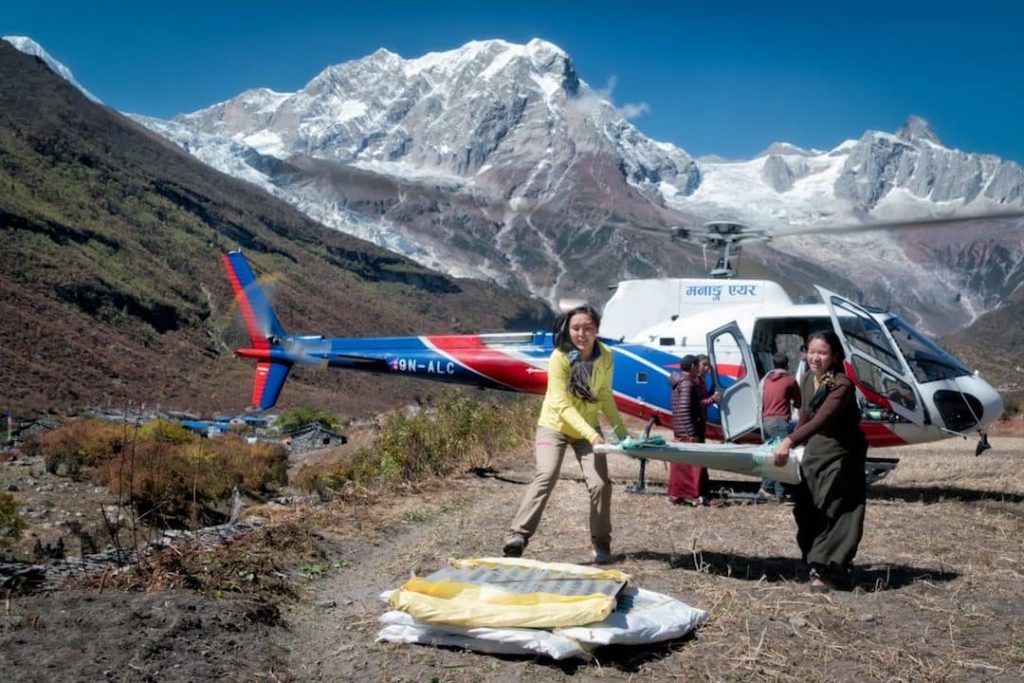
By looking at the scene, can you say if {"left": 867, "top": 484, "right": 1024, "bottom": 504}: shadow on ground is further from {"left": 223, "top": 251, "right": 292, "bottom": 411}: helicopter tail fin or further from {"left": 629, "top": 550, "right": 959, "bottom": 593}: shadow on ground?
{"left": 223, "top": 251, "right": 292, "bottom": 411}: helicopter tail fin

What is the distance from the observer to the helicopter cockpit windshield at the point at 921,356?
31.0 ft

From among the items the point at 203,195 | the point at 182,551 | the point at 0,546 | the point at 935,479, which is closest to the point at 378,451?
the point at 182,551

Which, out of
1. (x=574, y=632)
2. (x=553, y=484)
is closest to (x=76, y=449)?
(x=553, y=484)

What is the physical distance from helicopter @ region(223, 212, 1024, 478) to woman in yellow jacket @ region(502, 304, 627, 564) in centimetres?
Answer: 360

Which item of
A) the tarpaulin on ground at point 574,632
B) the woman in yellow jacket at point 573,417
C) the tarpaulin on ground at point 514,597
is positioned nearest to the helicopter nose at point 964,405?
the woman in yellow jacket at point 573,417

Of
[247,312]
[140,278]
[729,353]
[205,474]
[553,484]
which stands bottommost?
[205,474]

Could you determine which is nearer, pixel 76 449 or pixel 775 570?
pixel 775 570

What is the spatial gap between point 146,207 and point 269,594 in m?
159

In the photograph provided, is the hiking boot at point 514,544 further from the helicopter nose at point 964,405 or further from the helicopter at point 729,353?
the helicopter nose at point 964,405

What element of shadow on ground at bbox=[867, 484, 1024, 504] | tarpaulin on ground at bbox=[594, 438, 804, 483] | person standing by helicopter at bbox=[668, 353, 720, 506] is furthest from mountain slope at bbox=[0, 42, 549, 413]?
tarpaulin on ground at bbox=[594, 438, 804, 483]

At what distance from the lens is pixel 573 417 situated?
5.94 meters

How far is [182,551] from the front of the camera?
5.94m

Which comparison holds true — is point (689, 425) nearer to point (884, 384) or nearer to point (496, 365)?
point (884, 384)

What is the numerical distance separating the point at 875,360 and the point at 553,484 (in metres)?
4.92
